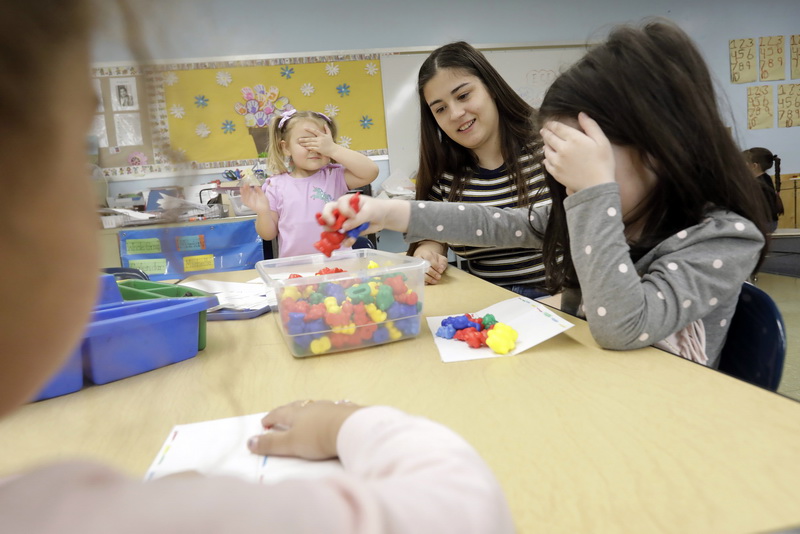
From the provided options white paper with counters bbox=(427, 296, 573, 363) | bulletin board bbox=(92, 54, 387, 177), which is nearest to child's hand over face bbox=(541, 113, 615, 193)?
white paper with counters bbox=(427, 296, 573, 363)

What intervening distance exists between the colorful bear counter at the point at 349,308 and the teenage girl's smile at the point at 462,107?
78 centimetres

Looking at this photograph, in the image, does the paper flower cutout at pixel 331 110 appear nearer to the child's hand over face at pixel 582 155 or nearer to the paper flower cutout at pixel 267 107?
the paper flower cutout at pixel 267 107

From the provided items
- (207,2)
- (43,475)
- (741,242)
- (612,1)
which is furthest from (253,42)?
→ (612,1)

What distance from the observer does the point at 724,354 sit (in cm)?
78

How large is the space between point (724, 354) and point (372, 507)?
2.52 ft

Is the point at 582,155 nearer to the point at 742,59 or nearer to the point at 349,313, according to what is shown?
the point at 349,313

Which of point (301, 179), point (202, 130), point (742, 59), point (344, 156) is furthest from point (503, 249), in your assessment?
point (742, 59)

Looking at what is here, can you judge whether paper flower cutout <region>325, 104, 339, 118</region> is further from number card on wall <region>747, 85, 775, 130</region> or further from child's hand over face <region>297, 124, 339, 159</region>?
number card on wall <region>747, 85, 775, 130</region>

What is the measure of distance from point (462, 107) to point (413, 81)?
232cm

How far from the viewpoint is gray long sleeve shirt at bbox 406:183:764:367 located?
2.18ft

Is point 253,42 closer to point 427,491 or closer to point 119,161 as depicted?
point 119,161

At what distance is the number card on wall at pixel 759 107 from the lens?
162 inches

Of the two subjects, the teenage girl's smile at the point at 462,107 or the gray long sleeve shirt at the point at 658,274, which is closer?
the gray long sleeve shirt at the point at 658,274

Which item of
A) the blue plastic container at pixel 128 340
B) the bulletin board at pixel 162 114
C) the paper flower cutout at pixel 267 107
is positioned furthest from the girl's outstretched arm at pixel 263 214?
the bulletin board at pixel 162 114
